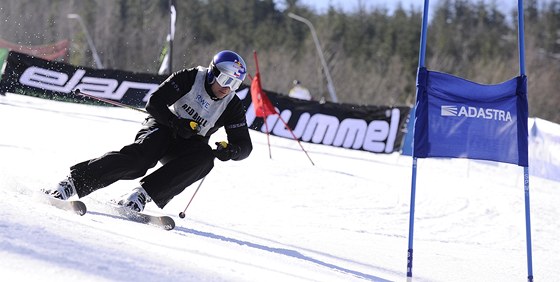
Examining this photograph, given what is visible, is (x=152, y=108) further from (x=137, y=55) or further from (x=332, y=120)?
(x=137, y=55)

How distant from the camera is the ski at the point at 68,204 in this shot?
15.7 feet

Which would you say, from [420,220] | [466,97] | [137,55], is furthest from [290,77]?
[466,97]

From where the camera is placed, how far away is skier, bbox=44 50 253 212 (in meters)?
5.29

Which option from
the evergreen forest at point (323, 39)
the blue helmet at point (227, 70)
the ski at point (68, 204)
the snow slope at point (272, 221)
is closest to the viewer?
the snow slope at point (272, 221)

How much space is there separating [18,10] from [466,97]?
195ft

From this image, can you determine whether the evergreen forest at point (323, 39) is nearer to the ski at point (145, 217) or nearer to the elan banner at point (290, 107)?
the elan banner at point (290, 107)

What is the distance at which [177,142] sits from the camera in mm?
5730

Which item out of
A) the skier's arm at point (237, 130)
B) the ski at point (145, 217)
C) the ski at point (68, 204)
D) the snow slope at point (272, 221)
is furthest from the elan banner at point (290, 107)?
the ski at point (68, 204)

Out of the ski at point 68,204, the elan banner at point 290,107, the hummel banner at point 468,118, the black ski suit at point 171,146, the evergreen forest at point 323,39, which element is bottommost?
the ski at point 68,204

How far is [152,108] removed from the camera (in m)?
5.50

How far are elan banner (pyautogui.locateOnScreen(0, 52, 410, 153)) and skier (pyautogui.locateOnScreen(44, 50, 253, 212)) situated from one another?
10.1 metres

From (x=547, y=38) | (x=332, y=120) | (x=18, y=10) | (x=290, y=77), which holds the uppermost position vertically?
(x=547, y=38)

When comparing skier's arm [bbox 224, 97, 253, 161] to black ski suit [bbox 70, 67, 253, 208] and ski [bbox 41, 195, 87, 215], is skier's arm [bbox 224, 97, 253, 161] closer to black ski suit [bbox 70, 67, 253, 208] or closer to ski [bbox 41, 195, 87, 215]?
black ski suit [bbox 70, 67, 253, 208]

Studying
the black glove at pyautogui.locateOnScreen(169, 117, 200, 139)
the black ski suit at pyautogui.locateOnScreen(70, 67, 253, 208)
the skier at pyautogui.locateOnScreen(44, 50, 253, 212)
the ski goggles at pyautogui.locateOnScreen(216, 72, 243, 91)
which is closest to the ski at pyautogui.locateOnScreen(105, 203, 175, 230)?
the skier at pyautogui.locateOnScreen(44, 50, 253, 212)
